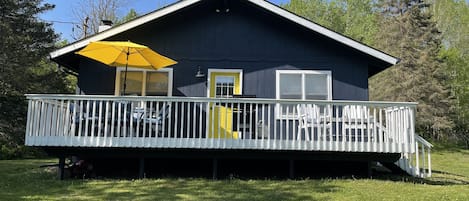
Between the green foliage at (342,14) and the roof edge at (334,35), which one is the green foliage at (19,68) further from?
the green foliage at (342,14)

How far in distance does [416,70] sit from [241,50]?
14.9 metres

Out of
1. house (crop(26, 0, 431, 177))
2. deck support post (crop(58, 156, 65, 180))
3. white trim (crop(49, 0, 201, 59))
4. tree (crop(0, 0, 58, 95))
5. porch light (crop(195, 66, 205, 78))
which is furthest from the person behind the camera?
tree (crop(0, 0, 58, 95))

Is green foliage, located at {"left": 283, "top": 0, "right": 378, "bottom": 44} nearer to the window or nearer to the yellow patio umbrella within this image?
the window

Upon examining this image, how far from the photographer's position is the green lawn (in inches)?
253

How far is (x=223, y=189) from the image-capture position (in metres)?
7.05

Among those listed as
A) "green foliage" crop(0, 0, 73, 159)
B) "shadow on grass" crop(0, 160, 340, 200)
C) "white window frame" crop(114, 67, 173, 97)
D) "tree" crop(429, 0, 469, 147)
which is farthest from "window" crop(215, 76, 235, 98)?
"tree" crop(429, 0, 469, 147)

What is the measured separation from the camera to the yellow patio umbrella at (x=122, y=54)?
8.23 metres

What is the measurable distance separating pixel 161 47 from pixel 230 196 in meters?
4.89

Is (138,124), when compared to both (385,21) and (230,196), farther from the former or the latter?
(385,21)

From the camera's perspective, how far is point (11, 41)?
57.0 feet

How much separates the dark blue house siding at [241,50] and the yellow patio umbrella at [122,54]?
1.32m

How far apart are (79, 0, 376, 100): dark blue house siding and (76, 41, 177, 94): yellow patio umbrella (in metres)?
1.32

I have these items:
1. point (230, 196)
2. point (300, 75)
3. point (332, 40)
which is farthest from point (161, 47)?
point (230, 196)

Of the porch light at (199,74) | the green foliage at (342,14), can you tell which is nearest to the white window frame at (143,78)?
the porch light at (199,74)
